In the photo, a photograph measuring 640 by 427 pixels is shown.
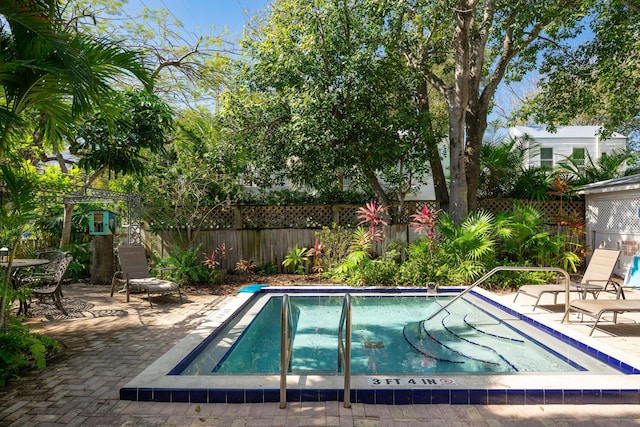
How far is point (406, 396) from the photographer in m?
3.46

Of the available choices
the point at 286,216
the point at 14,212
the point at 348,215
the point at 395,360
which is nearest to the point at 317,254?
the point at 286,216

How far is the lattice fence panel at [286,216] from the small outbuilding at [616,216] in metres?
6.96

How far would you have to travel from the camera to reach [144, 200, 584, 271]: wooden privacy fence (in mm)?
10703

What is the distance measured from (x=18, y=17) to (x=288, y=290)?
6811 millimetres

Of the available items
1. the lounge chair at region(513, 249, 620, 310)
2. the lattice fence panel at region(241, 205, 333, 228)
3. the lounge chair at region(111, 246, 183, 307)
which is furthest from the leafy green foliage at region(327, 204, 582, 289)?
the lounge chair at region(111, 246, 183, 307)

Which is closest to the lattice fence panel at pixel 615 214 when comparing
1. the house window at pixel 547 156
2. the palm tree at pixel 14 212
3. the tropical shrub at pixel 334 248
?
the tropical shrub at pixel 334 248

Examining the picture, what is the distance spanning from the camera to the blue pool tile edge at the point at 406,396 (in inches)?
136

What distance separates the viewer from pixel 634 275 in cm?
727

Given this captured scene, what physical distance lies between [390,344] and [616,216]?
784 cm

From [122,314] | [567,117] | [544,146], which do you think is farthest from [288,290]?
[544,146]

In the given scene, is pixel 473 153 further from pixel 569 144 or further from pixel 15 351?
pixel 15 351

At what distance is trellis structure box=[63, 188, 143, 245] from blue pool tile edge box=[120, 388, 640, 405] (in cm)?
609

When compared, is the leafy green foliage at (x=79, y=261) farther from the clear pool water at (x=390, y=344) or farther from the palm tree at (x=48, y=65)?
the palm tree at (x=48, y=65)

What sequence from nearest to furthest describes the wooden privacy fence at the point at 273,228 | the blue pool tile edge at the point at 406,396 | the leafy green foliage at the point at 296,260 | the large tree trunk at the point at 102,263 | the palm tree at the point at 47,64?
1. the palm tree at the point at 47,64
2. the blue pool tile edge at the point at 406,396
3. the large tree trunk at the point at 102,263
4. the leafy green foliage at the point at 296,260
5. the wooden privacy fence at the point at 273,228
